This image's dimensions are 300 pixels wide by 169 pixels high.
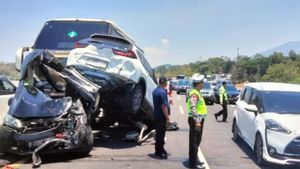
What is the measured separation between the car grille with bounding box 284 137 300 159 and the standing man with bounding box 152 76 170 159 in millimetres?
2659

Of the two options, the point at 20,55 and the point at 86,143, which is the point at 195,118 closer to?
the point at 86,143

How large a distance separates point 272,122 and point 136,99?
12.6 ft

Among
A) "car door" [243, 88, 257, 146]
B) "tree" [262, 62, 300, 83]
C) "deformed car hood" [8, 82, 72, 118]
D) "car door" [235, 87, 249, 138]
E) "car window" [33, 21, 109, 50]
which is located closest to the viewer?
"deformed car hood" [8, 82, 72, 118]

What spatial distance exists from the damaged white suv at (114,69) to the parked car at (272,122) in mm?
2757

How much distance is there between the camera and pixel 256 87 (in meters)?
11.6

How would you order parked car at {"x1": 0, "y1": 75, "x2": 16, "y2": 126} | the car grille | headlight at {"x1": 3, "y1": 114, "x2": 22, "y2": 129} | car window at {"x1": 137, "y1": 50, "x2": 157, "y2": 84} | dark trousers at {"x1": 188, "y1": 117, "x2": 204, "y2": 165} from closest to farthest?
1. the car grille
2. dark trousers at {"x1": 188, "y1": 117, "x2": 204, "y2": 165}
3. headlight at {"x1": 3, "y1": 114, "x2": 22, "y2": 129}
4. car window at {"x1": 137, "y1": 50, "x2": 157, "y2": 84}
5. parked car at {"x1": 0, "y1": 75, "x2": 16, "y2": 126}

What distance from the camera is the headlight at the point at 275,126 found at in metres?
9.11

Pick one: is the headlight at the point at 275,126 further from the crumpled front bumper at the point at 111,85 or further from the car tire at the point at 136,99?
the car tire at the point at 136,99

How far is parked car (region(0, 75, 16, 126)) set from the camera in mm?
13445

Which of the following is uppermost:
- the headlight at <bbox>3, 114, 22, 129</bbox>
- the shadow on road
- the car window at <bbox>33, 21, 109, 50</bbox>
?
the car window at <bbox>33, 21, 109, 50</bbox>

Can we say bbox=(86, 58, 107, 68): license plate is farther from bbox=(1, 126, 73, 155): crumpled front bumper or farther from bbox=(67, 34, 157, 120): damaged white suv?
bbox=(1, 126, 73, 155): crumpled front bumper

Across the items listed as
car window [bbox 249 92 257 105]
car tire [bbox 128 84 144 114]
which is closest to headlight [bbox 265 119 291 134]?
car window [bbox 249 92 257 105]

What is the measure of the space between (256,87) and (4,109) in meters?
6.98

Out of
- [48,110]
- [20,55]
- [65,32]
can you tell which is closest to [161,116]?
[48,110]
